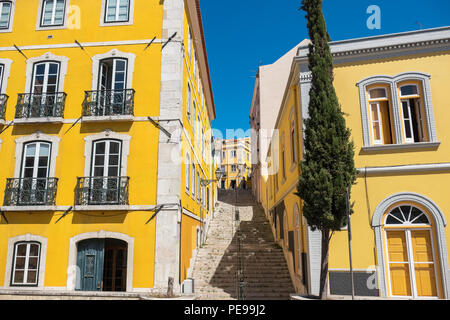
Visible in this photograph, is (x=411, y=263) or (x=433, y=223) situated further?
(x=433, y=223)

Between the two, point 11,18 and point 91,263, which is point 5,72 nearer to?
point 11,18

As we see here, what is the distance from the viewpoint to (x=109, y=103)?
12398mm

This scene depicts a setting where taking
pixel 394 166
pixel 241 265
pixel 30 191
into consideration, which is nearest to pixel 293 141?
pixel 394 166

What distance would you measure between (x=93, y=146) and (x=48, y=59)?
13.8ft

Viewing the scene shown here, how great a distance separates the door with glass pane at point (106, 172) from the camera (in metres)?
11.6

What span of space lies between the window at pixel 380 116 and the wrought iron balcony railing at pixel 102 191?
8.54 meters

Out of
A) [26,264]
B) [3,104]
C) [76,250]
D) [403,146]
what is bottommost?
[26,264]

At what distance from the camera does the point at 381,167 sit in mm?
10242

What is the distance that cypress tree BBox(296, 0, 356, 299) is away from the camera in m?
9.03

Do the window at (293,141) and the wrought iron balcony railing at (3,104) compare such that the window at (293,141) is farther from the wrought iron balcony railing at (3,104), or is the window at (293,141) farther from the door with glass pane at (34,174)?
the wrought iron balcony railing at (3,104)

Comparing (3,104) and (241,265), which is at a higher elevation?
(3,104)

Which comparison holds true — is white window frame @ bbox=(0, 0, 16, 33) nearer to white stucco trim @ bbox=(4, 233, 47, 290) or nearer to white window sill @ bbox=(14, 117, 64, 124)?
white window sill @ bbox=(14, 117, 64, 124)

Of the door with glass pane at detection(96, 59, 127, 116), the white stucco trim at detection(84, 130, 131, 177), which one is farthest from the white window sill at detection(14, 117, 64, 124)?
the door with glass pane at detection(96, 59, 127, 116)

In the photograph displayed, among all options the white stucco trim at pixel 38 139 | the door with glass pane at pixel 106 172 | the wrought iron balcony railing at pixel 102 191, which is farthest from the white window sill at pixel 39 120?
the wrought iron balcony railing at pixel 102 191
